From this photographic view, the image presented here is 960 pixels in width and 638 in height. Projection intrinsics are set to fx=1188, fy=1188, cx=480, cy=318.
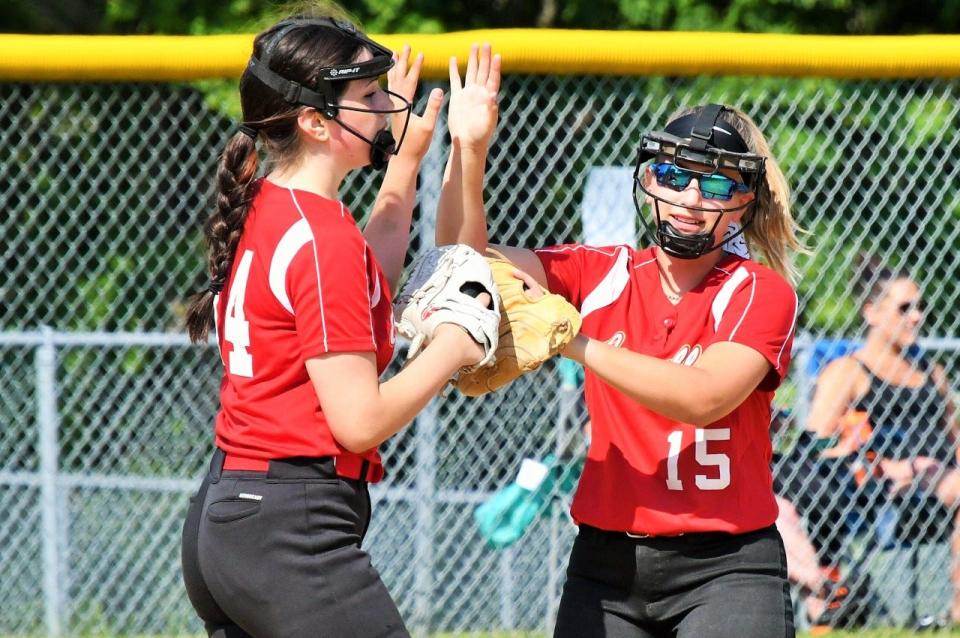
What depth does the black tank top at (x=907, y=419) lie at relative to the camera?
467cm

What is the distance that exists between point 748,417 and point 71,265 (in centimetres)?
338

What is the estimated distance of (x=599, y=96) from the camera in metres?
4.44

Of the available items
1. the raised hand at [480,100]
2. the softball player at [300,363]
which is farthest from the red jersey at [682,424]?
the softball player at [300,363]

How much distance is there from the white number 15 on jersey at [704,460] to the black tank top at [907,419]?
87.0 inches

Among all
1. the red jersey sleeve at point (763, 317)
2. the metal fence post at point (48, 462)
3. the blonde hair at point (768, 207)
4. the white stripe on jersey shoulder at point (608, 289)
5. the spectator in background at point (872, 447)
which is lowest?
the metal fence post at point (48, 462)

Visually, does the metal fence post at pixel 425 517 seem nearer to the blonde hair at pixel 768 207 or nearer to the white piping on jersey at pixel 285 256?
the blonde hair at pixel 768 207

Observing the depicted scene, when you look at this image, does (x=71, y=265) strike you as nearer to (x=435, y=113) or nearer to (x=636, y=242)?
(x=636, y=242)

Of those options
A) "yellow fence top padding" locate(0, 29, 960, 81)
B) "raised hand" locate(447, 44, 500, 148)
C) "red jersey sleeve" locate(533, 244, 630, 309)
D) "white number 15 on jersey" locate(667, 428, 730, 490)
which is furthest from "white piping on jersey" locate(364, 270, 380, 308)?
"yellow fence top padding" locate(0, 29, 960, 81)

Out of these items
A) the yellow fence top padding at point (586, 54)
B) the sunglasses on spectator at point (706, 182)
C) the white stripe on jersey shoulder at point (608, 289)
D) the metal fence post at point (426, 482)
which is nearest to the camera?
the sunglasses on spectator at point (706, 182)

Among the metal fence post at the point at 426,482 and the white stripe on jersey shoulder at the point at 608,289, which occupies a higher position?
the white stripe on jersey shoulder at the point at 608,289

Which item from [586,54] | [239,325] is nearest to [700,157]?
[239,325]

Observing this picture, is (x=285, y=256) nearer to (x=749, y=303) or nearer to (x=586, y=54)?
(x=749, y=303)

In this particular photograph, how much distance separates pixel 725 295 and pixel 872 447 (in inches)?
88.6

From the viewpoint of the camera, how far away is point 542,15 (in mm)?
7945
